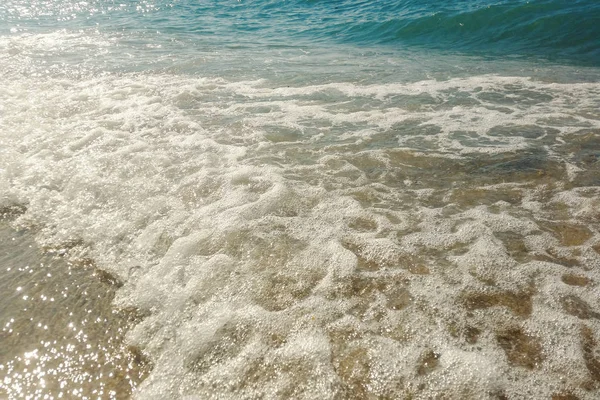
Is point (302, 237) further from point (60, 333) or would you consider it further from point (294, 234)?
point (60, 333)

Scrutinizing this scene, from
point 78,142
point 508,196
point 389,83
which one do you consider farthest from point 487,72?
point 78,142

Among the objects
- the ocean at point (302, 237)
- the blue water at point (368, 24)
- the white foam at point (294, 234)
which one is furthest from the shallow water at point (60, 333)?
the blue water at point (368, 24)

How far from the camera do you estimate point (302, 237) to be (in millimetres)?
3959

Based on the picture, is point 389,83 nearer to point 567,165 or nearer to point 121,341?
point 567,165

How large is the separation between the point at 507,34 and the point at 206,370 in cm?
1479

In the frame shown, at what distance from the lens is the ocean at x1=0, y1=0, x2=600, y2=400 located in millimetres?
2676

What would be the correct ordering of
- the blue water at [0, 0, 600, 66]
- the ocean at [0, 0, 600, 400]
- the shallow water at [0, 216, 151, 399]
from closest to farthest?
the shallow water at [0, 216, 151, 399] < the ocean at [0, 0, 600, 400] < the blue water at [0, 0, 600, 66]

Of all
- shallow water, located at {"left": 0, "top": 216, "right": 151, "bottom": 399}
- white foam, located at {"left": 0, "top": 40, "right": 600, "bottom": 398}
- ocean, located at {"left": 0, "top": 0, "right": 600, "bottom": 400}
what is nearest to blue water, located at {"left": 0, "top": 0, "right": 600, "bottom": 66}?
ocean, located at {"left": 0, "top": 0, "right": 600, "bottom": 400}

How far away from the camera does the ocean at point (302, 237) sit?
2676 mm

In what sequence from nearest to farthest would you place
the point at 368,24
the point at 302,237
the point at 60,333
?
the point at 60,333, the point at 302,237, the point at 368,24

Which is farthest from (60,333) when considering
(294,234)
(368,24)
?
(368,24)

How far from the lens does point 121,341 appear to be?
2889mm

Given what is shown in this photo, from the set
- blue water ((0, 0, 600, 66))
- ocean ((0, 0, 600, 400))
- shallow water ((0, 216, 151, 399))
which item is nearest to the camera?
shallow water ((0, 216, 151, 399))

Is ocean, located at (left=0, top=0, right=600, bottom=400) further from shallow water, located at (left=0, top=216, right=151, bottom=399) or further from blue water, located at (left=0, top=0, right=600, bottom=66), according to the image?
blue water, located at (left=0, top=0, right=600, bottom=66)
